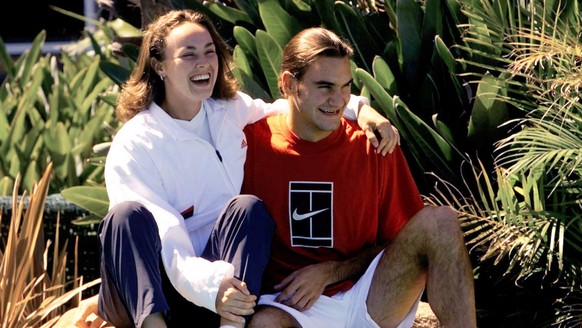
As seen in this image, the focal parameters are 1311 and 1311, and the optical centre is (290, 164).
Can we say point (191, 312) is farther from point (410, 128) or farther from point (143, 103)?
point (410, 128)

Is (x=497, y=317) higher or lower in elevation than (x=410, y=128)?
lower

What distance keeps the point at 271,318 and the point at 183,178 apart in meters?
0.57

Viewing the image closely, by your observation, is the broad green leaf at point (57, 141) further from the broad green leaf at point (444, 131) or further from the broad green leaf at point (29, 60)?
the broad green leaf at point (444, 131)

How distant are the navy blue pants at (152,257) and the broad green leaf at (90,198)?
5.47 ft

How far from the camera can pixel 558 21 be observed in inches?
208

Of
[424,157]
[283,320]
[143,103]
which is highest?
[143,103]

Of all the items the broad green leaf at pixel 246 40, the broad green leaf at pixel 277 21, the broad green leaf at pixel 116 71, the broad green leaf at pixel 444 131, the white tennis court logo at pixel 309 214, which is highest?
→ the broad green leaf at pixel 277 21

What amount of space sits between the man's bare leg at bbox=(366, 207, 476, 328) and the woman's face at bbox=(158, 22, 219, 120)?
0.83 m

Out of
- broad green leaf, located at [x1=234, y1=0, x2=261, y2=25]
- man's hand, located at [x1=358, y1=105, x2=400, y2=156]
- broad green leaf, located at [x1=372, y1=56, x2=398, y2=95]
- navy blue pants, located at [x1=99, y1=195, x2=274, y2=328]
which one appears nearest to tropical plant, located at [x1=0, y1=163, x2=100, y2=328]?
navy blue pants, located at [x1=99, y1=195, x2=274, y2=328]

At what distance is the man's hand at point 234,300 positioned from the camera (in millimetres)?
4047

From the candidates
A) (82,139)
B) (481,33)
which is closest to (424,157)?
(481,33)

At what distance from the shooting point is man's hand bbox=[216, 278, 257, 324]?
405 centimetres

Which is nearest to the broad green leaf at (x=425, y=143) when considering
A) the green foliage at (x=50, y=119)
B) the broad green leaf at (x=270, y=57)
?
the broad green leaf at (x=270, y=57)

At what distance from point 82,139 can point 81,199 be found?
152 centimetres
